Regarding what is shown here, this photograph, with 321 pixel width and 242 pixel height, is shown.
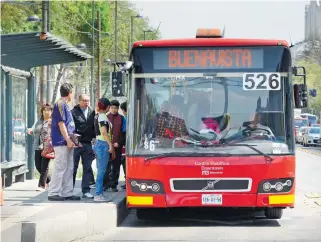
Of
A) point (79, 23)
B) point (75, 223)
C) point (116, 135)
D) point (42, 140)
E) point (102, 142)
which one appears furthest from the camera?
point (79, 23)

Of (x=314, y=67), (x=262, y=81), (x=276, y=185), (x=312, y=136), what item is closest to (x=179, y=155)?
(x=276, y=185)

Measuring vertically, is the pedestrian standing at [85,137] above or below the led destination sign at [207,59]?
below

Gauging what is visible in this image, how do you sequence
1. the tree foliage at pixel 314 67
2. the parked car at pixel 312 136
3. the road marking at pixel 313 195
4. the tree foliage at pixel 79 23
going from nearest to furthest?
the road marking at pixel 313 195 < the tree foliage at pixel 79 23 < the parked car at pixel 312 136 < the tree foliage at pixel 314 67

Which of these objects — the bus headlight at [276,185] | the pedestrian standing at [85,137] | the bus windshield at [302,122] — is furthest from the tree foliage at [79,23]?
the bus windshield at [302,122]

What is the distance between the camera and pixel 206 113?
44.6 feet

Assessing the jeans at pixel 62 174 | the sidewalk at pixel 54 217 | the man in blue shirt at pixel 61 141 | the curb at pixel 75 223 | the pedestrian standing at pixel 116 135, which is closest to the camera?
the curb at pixel 75 223

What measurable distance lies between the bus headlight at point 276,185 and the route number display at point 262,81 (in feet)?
4.61

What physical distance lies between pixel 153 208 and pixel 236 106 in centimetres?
200

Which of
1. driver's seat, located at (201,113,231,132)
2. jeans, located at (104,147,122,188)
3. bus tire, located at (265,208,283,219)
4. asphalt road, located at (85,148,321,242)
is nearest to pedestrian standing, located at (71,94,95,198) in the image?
asphalt road, located at (85,148,321,242)

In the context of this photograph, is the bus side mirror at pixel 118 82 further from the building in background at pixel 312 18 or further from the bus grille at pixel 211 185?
the building in background at pixel 312 18

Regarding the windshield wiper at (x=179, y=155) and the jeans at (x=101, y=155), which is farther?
the jeans at (x=101, y=155)

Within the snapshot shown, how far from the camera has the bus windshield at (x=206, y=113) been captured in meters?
13.5

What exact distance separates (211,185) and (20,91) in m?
6.50

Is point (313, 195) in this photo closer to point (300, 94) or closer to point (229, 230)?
point (300, 94)
